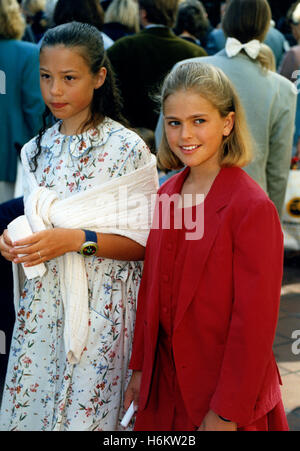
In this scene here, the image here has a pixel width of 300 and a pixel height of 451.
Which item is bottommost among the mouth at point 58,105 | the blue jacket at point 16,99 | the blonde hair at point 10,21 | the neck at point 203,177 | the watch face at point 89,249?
the watch face at point 89,249

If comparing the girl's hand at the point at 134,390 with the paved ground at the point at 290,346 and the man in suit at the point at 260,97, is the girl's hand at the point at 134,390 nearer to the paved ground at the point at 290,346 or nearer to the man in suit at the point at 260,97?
the paved ground at the point at 290,346

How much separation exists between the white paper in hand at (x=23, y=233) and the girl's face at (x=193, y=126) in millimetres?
597

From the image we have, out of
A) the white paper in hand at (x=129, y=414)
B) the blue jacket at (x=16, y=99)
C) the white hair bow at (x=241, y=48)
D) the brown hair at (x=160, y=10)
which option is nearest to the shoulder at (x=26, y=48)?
the blue jacket at (x=16, y=99)

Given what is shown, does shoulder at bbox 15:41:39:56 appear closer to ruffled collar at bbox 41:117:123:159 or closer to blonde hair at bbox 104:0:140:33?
blonde hair at bbox 104:0:140:33

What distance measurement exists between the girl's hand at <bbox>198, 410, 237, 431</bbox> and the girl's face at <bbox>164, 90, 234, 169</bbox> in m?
0.76

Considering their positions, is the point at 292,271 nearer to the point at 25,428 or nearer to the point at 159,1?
the point at 159,1

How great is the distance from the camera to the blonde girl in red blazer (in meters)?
1.78

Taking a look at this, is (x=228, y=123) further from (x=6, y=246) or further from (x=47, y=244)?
(x=6, y=246)

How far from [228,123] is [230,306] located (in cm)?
58

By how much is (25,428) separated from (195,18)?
167 inches

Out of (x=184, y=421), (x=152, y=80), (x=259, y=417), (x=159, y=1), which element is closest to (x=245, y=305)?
(x=259, y=417)

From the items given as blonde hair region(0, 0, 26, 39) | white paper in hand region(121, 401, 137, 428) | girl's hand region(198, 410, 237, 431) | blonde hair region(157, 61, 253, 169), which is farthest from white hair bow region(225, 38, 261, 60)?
girl's hand region(198, 410, 237, 431)

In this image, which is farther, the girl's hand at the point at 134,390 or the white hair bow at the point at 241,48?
the white hair bow at the point at 241,48

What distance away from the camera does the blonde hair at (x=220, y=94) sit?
194cm
